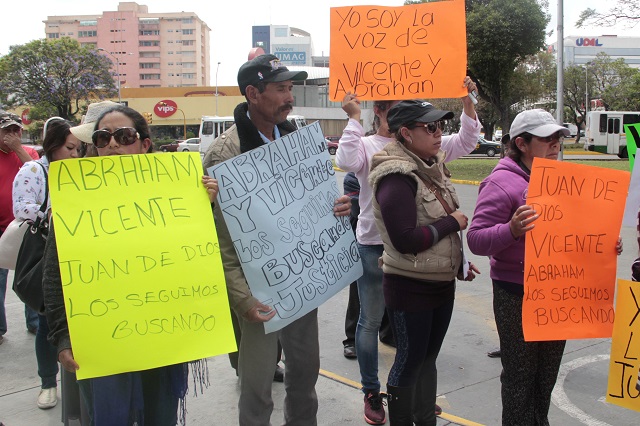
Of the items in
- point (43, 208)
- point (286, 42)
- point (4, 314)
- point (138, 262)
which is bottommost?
point (4, 314)

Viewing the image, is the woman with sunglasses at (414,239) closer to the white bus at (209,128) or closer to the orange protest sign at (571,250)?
the orange protest sign at (571,250)

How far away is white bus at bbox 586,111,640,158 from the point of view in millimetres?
33125

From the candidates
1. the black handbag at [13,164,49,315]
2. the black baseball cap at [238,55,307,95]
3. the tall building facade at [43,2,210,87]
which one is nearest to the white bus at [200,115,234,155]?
the black handbag at [13,164,49,315]

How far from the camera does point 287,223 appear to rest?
2840mm

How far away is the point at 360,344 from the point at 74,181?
2.04 m

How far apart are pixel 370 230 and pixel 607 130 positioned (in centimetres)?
3435

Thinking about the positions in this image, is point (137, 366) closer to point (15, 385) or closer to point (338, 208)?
point (338, 208)

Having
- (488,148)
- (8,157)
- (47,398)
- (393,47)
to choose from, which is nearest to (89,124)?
(393,47)

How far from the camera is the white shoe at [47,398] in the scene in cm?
402

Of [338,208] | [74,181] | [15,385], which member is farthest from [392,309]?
[15,385]

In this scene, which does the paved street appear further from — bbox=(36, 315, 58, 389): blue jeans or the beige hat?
the beige hat

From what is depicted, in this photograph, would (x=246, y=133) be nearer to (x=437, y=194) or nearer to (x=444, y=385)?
(x=437, y=194)

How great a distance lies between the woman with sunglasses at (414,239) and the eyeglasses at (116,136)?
1.16 m

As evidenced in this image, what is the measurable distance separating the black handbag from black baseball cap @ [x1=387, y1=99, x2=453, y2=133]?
5.91 ft
